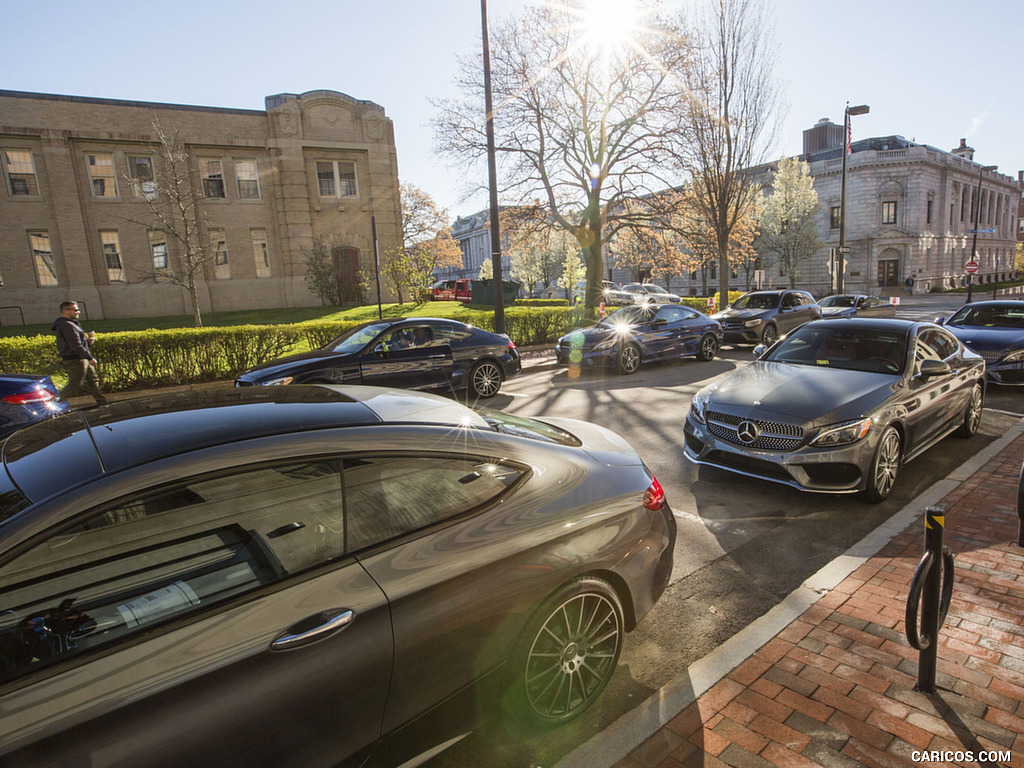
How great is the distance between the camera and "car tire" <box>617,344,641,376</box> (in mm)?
12641

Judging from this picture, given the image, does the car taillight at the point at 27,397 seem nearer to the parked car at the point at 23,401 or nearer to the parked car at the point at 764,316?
the parked car at the point at 23,401

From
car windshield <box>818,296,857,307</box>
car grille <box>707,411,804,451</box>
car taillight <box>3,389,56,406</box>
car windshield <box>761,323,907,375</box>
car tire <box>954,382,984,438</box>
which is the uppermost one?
car windshield <box>761,323,907,375</box>

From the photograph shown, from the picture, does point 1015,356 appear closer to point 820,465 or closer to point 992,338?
point 992,338

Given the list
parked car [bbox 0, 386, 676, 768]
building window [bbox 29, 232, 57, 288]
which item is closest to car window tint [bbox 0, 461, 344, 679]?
parked car [bbox 0, 386, 676, 768]

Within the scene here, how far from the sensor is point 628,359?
1279 cm

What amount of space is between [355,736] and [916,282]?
218 ft

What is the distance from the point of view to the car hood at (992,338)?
9391mm

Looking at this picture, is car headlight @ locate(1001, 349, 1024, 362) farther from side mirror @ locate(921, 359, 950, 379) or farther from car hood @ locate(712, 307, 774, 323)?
car hood @ locate(712, 307, 774, 323)

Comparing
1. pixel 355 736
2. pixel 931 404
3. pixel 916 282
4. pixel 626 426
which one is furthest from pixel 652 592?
pixel 916 282

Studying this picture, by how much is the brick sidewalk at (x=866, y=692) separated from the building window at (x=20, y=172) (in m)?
31.8

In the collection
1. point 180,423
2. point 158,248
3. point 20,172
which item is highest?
point 20,172

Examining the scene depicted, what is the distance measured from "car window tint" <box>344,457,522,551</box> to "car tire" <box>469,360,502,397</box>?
770cm

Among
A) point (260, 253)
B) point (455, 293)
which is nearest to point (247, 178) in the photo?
point (260, 253)

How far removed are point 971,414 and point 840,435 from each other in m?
3.46
